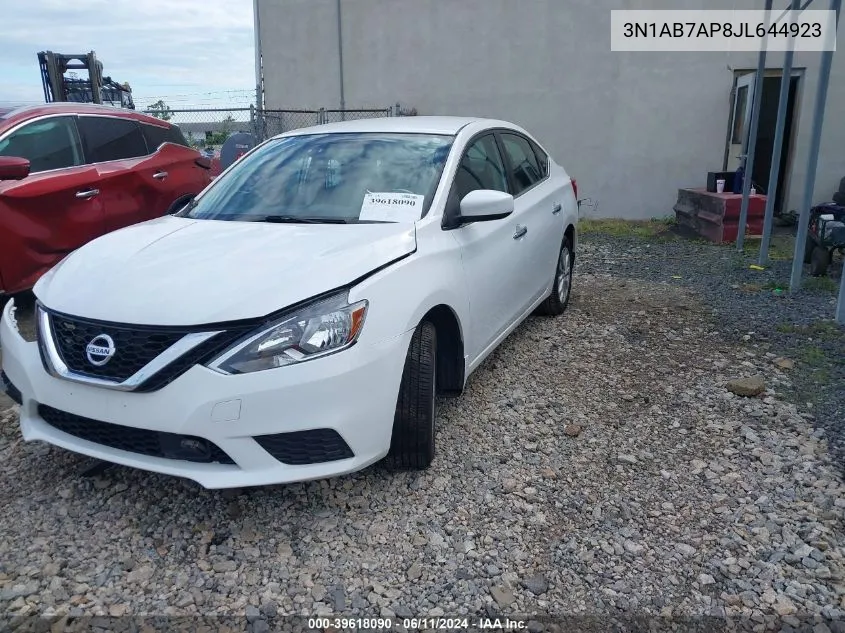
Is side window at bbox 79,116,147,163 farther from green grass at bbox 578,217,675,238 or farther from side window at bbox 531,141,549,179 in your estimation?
green grass at bbox 578,217,675,238

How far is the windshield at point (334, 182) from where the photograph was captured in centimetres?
334

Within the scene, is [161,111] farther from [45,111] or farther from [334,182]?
[334,182]

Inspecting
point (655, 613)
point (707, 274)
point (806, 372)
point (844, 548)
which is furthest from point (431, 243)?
point (707, 274)

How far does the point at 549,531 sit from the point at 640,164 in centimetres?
887

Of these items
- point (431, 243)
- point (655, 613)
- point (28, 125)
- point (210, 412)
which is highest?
point (28, 125)

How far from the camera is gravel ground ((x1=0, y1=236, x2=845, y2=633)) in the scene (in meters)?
2.34

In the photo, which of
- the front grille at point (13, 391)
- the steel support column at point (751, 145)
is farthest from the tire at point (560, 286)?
the front grille at point (13, 391)

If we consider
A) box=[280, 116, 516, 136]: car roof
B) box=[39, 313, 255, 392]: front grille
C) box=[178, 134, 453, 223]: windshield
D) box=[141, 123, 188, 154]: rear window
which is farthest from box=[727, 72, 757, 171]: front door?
box=[39, 313, 255, 392]: front grille

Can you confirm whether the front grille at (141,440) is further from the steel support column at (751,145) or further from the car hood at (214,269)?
the steel support column at (751,145)

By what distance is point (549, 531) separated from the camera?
8.91 ft

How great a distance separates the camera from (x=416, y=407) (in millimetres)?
2873

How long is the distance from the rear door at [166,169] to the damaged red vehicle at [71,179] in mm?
10

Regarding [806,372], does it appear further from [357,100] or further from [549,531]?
[357,100]

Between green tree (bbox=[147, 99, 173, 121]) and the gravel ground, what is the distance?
26.3 feet
